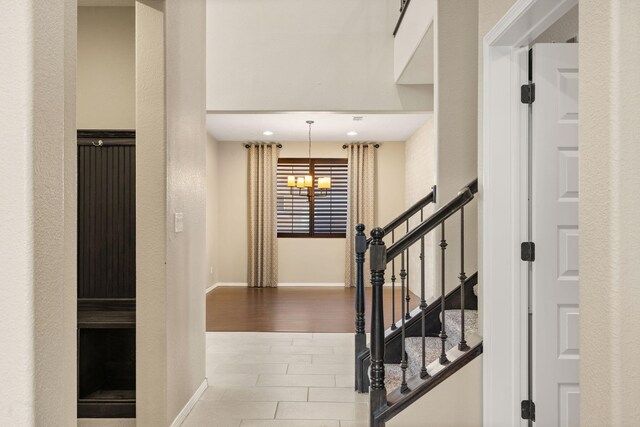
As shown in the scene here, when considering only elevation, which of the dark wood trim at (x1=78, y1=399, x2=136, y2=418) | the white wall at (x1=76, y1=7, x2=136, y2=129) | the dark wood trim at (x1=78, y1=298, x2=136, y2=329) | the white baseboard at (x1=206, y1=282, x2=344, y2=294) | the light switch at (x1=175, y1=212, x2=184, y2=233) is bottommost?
the white baseboard at (x1=206, y1=282, x2=344, y2=294)

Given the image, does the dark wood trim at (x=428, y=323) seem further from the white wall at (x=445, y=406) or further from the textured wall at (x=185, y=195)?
the textured wall at (x=185, y=195)

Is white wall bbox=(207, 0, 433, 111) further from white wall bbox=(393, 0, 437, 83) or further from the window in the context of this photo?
the window

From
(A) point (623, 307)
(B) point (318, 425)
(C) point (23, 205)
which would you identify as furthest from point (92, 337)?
(A) point (623, 307)

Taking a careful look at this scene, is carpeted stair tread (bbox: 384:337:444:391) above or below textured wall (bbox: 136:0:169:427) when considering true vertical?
below

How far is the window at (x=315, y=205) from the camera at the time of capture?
8.90m

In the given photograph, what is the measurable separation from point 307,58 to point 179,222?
3501 mm

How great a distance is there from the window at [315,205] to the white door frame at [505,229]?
6634 millimetres

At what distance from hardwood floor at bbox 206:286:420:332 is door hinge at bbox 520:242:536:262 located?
3345 millimetres

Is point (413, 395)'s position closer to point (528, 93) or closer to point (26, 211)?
point (528, 93)

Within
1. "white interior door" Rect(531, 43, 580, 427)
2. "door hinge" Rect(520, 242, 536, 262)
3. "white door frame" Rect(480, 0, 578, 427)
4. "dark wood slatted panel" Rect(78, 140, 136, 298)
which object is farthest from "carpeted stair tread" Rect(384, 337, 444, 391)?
"dark wood slatted panel" Rect(78, 140, 136, 298)

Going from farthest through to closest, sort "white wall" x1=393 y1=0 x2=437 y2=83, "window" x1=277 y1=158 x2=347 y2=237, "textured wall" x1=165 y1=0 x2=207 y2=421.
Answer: "window" x1=277 y1=158 x2=347 y2=237, "white wall" x1=393 y1=0 x2=437 y2=83, "textured wall" x1=165 y1=0 x2=207 y2=421

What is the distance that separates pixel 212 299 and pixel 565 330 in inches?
237

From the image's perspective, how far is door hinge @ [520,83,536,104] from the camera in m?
2.23

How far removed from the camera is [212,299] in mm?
7402
